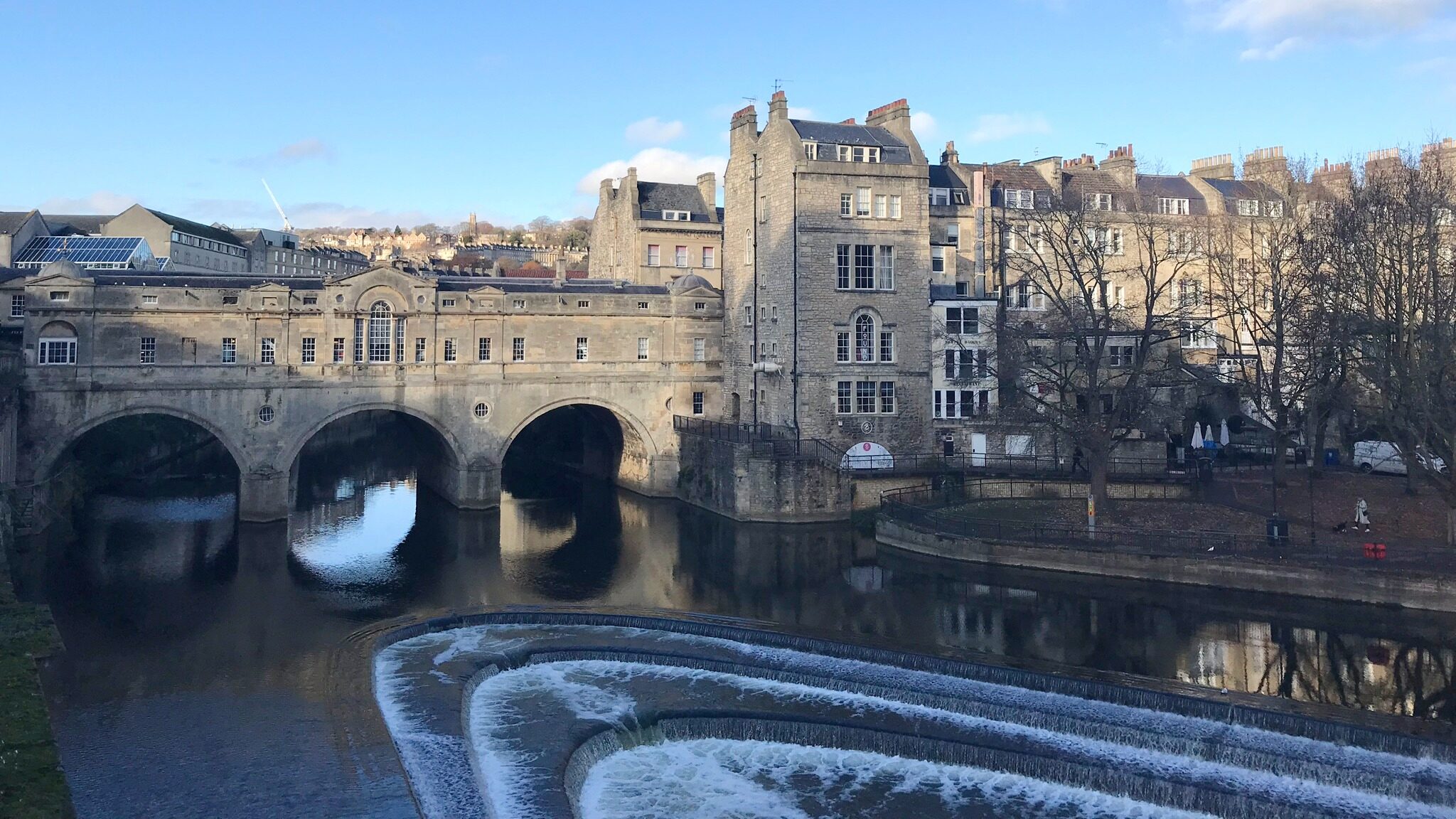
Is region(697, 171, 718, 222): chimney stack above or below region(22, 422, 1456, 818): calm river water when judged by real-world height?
above

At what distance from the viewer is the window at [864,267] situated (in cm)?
4359

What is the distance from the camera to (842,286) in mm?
43469

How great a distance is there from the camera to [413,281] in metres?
42.3

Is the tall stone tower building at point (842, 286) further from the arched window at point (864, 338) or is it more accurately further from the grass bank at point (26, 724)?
the grass bank at point (26, 724)

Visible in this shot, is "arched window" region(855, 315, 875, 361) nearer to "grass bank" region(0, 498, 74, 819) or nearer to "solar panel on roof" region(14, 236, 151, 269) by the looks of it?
"grass bank" region(0, 498, 74, 819)

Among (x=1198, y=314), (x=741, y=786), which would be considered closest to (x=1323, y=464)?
(x=1198, y=314)

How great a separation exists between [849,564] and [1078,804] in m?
17.4

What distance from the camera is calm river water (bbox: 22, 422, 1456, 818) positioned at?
18.6m

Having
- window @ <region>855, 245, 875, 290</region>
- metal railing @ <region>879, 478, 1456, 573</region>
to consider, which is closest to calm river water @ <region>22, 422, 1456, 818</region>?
metal railing @ <region>879, 478, 1456, 573</region>

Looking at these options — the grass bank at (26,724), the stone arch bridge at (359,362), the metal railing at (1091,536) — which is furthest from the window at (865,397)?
the grass bank at (26,724)

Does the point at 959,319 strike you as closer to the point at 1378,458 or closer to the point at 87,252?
the point at 1378,458

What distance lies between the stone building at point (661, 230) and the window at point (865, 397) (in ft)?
48.0

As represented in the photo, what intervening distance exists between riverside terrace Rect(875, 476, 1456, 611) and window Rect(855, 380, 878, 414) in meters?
4.82

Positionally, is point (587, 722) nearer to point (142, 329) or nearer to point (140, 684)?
point (140, 684)
